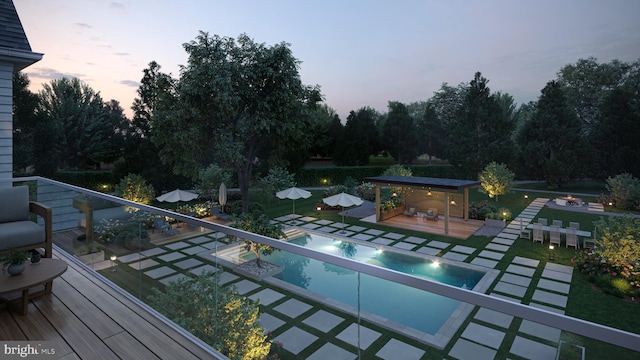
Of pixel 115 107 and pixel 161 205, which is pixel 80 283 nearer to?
pixel 161 205

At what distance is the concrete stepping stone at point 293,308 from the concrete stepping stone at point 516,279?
7.21 m

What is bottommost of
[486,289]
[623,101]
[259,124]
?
[486,289]

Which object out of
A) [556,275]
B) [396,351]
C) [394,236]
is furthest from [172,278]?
[394,236]

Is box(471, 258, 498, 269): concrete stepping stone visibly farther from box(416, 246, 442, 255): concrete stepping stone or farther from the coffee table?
the coffee table

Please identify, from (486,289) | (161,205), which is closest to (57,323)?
(486,289)

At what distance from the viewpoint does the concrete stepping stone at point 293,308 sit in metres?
3.85

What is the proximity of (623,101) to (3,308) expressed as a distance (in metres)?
35.0

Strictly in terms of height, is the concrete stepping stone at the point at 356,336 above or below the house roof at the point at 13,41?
below

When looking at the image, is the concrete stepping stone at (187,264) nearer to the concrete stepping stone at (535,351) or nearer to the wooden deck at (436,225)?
the concrete stepping stone at (535,351)

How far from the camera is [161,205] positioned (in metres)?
20.2

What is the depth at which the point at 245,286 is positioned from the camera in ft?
10.1

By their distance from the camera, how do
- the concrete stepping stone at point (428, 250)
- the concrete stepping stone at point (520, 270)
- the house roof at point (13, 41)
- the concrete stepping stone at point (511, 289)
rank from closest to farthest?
the house roof at point (13, 41), the concrete stepping stone at point (511, 289), the concrete stepping stone at point (520, 270), the concrete stepping stone at point (428, 250)

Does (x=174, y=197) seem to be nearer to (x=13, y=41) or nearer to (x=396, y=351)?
(x=13, y=41)

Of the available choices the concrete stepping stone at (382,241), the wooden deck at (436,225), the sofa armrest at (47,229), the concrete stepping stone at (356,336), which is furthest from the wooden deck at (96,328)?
the wooden deck at (436,225)
